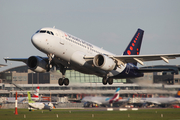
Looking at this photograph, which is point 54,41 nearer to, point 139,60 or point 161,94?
point 139,60

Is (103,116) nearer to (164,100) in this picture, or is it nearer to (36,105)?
(164,100)

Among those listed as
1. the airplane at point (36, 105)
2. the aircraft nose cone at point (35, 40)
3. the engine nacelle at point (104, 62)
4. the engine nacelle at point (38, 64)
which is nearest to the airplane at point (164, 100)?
the airplane at point (36, 105)

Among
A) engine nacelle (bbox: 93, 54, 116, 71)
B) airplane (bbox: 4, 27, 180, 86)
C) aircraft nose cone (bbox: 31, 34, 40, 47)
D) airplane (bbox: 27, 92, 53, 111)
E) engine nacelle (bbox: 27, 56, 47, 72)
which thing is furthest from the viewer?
airplane (bbox: 27, 92, 53, 111)

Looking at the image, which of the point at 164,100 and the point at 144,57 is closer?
the point at 144,57

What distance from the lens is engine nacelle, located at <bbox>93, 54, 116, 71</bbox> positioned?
32.2m

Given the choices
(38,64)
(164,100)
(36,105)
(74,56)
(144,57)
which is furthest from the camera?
(36,105)

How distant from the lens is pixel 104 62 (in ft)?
105

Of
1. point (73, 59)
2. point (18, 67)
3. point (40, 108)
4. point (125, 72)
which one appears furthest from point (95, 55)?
point (18, 67)

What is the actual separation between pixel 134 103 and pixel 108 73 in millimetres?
38485

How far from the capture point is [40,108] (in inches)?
2650

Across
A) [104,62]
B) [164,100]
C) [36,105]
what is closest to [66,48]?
[104,62]

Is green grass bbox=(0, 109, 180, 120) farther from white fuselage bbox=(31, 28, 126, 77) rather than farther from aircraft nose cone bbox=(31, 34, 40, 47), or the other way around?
aircraft nose cone bbox=(31, 34, 40, 47)

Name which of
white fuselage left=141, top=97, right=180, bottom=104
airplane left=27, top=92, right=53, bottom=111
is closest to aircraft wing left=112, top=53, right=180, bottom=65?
white fuselage left=141, top=97, right=180, bottom=104

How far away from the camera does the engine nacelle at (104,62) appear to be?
3216cm
